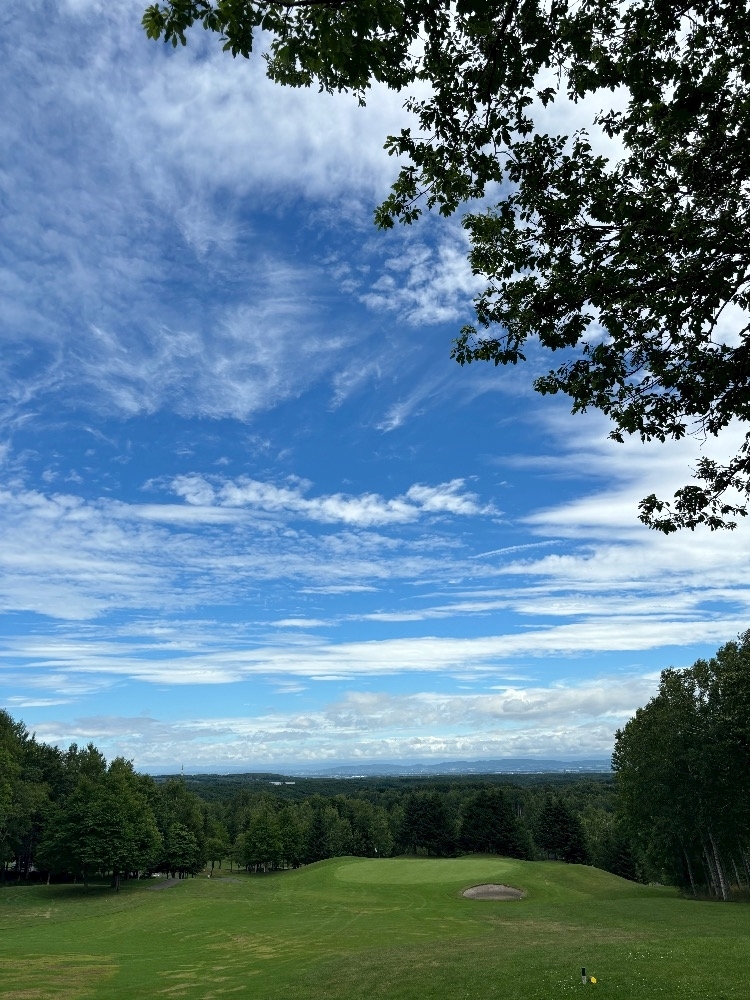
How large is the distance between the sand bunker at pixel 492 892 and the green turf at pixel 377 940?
118cm

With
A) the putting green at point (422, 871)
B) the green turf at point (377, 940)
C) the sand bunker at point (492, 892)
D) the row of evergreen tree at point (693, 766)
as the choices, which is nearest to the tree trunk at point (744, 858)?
the row of evergreen tree at point (693, 766)

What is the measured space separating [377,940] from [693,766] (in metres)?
25.0

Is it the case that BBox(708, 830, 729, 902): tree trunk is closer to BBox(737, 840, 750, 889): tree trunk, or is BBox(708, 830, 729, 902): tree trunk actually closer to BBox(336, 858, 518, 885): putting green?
BBox(737, 840, 750, 889): tree trunk

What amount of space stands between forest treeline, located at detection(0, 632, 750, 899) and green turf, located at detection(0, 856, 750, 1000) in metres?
4.80

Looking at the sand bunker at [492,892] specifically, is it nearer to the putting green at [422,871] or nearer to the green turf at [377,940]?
the green turf at [377,940]

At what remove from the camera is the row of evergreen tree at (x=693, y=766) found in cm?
4331

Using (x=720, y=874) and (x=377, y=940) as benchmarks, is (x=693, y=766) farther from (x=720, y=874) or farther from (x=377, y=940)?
(x=377, y=940)

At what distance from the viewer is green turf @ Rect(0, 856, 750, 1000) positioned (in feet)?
72.3

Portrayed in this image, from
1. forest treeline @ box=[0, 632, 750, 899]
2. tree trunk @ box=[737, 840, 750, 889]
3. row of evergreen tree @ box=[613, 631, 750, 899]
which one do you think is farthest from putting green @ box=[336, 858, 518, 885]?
tree trunk @ box=[737, 840, 750, 889]

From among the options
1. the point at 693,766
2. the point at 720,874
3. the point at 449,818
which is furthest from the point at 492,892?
the point at 449,818

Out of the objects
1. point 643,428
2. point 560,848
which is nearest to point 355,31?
point 643,428

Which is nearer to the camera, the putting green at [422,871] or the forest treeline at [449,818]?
the forest treeline at [449,818]

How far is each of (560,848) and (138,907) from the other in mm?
76016

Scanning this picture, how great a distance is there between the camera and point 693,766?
1762 inches
